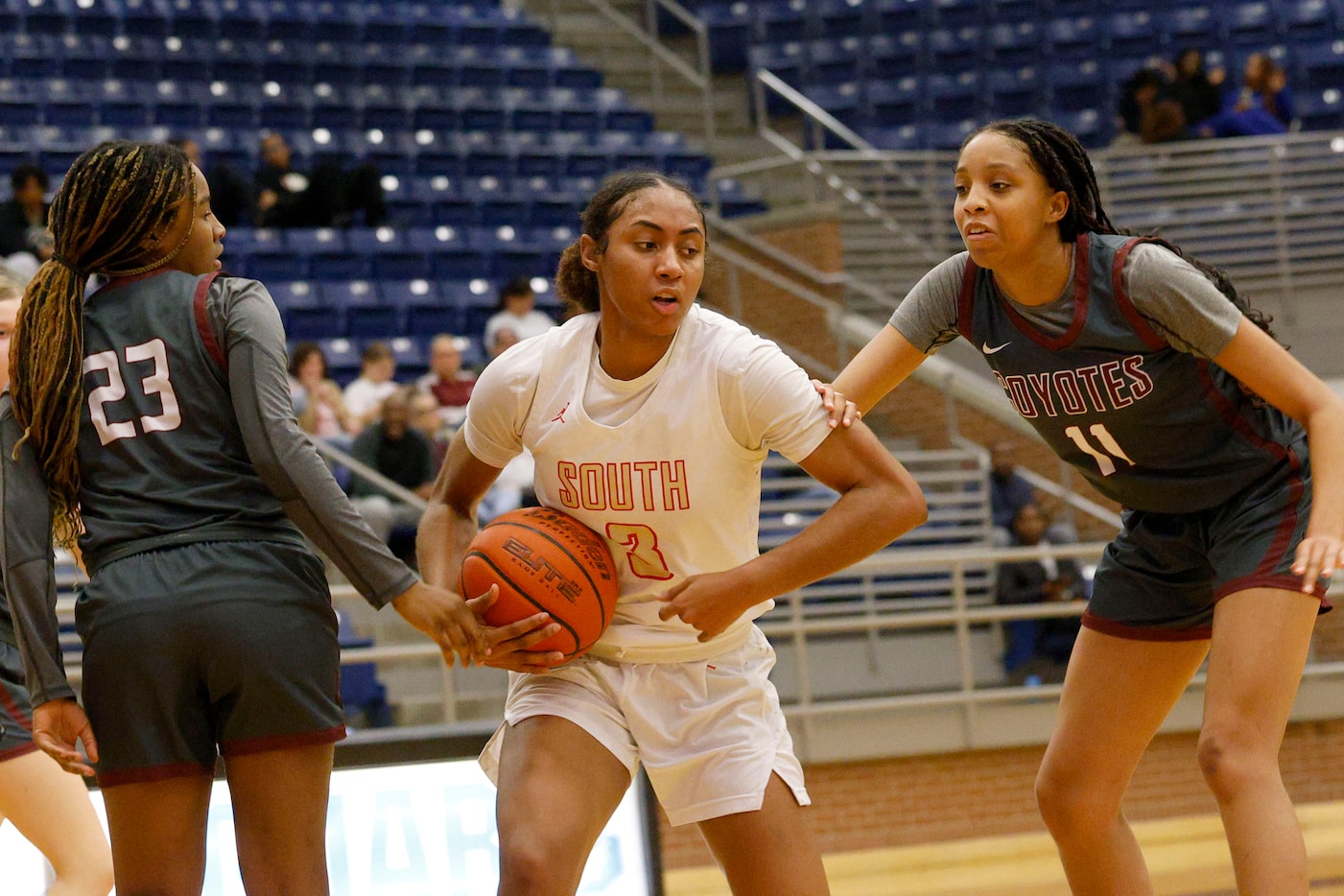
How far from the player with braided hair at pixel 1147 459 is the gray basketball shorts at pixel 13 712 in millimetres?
1823

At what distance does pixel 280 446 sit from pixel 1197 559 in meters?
1.83

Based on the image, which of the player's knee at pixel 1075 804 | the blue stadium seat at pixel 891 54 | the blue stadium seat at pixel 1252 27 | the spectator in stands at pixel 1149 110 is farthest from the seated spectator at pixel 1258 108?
the player's knee at pixel 1075 804

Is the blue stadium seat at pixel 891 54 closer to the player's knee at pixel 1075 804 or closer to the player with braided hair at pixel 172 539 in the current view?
the player's knee at pixel 1075 804

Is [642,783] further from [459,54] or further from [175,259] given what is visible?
[459,54]

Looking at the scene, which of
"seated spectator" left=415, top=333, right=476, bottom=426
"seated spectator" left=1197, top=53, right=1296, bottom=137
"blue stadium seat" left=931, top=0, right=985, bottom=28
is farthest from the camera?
"blue stadium seat" left=931, top=0, right=985, bottom=28

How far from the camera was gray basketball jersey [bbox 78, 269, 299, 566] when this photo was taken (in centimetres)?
254

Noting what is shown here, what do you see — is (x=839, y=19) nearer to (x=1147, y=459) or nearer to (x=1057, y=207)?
(x=1057, y=207)

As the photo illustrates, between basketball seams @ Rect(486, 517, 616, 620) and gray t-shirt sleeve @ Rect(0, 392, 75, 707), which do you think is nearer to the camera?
gray t-shirt sleeve @ Rect(0, 392, 75, 707)

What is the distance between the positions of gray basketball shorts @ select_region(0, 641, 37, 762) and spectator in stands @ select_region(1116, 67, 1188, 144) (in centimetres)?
1030

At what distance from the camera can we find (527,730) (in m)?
2.78

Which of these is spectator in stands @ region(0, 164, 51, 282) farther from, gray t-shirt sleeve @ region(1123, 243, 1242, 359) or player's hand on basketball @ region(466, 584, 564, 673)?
gray t-shirt sleeve @ region(1123, 243, 1242, 359)

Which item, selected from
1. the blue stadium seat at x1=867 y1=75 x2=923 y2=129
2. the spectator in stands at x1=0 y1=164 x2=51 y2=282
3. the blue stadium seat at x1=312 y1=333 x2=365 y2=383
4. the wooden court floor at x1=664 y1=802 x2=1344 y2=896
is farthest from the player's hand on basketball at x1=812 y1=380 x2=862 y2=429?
the blue stadium seat at x1=867 y1=75 x2=923 y2=129

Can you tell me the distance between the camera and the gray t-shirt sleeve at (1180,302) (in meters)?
2.85

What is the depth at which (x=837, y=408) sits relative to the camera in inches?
109
